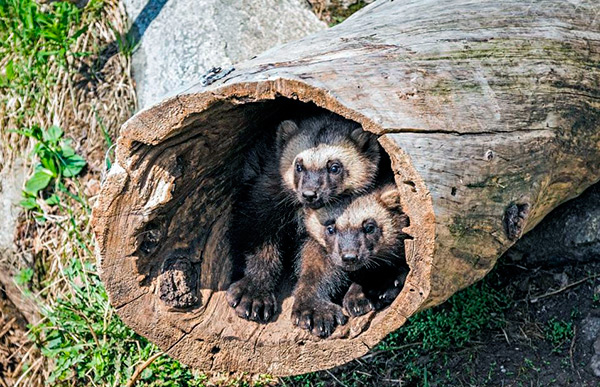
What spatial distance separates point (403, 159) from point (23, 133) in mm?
3786

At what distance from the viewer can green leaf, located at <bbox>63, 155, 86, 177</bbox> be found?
5.69 meters

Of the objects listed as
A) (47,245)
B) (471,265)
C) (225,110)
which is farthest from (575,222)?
(47,245)

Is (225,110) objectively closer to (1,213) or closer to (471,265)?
(471,265)

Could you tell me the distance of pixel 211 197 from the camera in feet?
13.8

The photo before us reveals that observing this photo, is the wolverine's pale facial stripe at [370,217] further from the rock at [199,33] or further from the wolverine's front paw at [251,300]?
the rock at [199,33]

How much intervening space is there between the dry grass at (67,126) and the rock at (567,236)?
3.05 metres

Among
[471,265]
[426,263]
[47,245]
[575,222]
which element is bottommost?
[575,222]

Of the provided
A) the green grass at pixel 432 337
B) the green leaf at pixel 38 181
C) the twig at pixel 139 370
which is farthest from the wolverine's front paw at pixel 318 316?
the green leaf at pixel 38 181

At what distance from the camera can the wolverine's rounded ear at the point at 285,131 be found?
4.45m

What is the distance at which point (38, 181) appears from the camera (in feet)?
18.5

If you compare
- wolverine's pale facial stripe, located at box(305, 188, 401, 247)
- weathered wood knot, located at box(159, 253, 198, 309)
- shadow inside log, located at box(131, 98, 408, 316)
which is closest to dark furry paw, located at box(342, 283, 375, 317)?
wolverine's pale facial stripe, located at box(305, 188, 401, 247)

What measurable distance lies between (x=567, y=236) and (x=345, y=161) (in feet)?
5.26

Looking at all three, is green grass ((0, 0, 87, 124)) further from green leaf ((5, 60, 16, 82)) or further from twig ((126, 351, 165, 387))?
twig ((126, 351, 165, 387))

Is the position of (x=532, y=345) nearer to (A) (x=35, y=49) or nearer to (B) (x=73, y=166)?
(B) (x=73, y=166)
